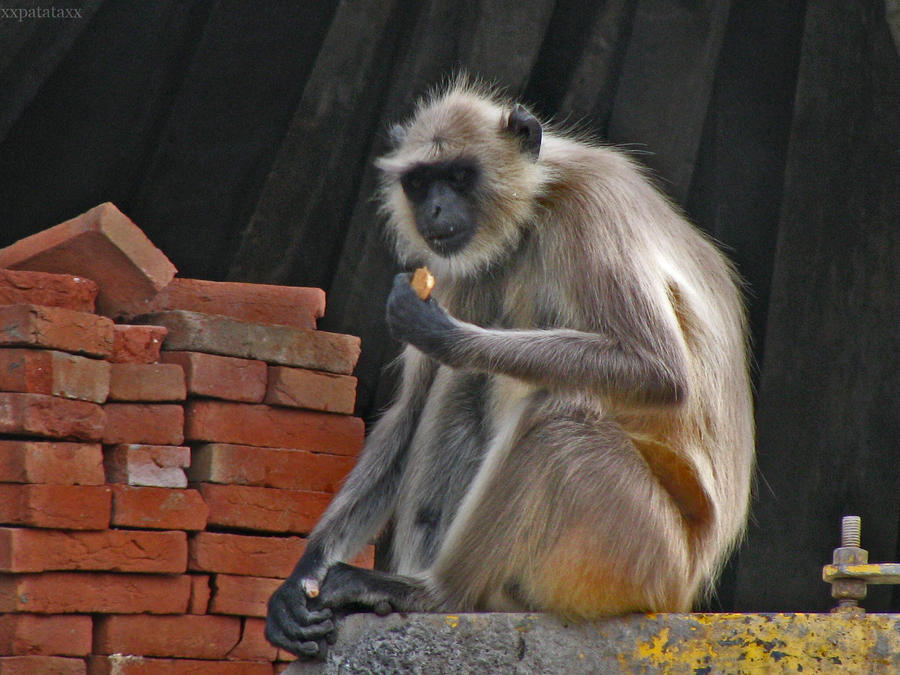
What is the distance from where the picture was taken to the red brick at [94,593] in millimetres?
3777

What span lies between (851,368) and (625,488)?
77.5 inches

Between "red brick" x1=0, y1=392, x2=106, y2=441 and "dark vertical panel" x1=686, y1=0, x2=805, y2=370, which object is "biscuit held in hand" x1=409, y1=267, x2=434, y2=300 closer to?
"red brick" x1=0, y1=392, x2=106, y2=441

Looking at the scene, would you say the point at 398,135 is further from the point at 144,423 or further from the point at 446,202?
the point at 144,423

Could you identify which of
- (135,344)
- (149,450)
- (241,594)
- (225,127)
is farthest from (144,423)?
(225,127)

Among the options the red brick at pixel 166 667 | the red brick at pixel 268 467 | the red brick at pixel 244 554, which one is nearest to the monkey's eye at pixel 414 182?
the red brick at pixel 268 467

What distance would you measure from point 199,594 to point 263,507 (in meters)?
0.36

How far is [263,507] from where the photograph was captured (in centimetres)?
436

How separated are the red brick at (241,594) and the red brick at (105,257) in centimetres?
97

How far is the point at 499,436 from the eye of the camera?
11.4 feet

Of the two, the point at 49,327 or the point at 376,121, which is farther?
the point at 376,121

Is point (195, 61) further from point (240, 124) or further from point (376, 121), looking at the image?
point (376, 121)

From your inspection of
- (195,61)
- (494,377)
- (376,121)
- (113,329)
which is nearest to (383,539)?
(494,377)

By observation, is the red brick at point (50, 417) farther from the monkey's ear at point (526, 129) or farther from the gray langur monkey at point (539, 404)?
the monkey's ear at point (526, 129)

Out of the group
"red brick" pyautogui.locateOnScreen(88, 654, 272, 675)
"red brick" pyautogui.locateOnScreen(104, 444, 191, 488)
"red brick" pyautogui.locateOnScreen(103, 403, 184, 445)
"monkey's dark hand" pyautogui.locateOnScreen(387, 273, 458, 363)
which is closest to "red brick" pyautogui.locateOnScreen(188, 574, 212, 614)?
"red brick" pyautogui.locateOnScreen(88, 654, 272, 675)
